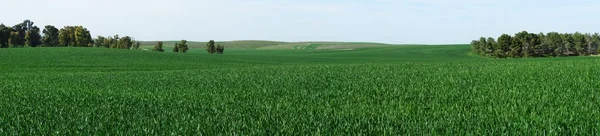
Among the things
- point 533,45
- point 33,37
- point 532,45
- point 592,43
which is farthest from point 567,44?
point 33,37

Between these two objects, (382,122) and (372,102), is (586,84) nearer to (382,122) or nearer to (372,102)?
(372,102)

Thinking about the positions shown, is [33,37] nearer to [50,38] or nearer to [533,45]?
[50,38]

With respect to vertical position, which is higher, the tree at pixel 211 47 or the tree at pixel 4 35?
the tree at pixel 4 35

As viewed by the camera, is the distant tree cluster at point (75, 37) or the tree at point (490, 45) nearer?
the tree at point (490, 45)

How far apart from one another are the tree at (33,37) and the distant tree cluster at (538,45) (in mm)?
84901

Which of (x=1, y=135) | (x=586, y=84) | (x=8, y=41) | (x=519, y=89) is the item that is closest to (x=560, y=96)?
(x=519, y=89)

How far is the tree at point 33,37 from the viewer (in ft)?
377

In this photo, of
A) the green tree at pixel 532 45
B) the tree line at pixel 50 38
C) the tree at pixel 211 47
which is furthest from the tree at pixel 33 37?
the green tree at pixel 532 45

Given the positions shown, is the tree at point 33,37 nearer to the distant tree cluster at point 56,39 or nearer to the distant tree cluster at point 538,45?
the distant tree cluster at point 56,39

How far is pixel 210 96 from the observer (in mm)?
14828

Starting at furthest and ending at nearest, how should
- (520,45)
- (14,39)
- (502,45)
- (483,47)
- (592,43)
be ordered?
1. (14,39)
2. (592,43)
3. (483,47)
4. (520,45)
5. (502,45)

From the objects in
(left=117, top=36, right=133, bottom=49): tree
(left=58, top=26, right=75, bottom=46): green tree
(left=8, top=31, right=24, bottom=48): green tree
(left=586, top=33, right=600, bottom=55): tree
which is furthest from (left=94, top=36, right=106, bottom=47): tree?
(left=586, top=33, right=600, bottom=55): tree

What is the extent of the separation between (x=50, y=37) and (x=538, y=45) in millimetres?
93510

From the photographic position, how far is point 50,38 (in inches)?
4722
